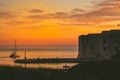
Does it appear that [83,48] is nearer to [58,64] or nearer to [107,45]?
[107,45]

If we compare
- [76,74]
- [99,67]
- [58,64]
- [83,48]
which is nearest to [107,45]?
[83,48]

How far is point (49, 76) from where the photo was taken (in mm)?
22297

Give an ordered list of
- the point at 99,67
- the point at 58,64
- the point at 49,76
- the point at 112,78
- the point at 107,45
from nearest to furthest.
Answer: the point at 49,76, the point at 112,78, the point at 99,67, the point at 107,45, the point at 58,64

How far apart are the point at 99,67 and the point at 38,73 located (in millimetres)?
5661

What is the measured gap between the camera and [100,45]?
5447 centimetres

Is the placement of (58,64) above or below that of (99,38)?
below

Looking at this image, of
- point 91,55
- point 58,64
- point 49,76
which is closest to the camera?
point 49,76

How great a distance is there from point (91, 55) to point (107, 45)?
4.97m

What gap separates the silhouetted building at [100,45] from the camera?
51.5m

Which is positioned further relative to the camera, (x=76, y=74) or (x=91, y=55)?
(x=91, y=55)

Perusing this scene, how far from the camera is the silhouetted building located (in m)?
51.5

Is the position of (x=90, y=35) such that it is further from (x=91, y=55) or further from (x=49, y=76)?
(x=49, y=76)

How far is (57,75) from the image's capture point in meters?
22.6

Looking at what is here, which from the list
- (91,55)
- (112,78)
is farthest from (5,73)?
(91,55)
